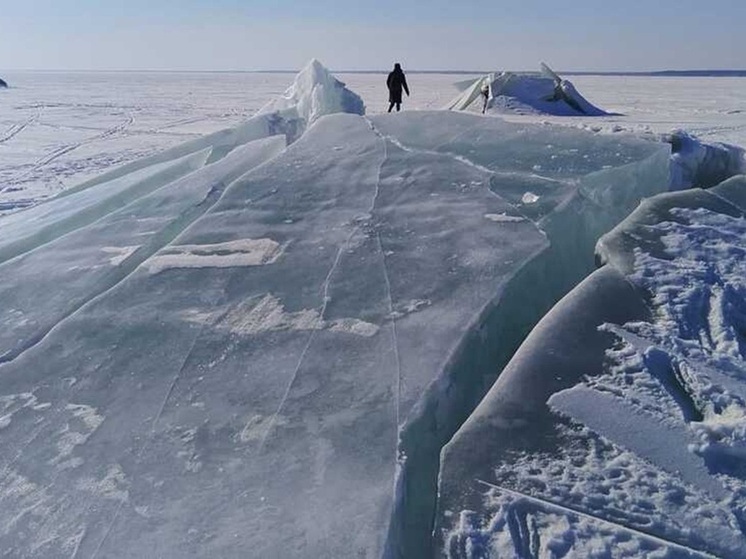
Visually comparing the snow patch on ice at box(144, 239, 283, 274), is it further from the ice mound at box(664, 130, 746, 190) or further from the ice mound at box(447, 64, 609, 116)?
the ice mound at box(447, 64, 609, 116)

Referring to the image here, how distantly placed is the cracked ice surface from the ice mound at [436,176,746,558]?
21 centimetres

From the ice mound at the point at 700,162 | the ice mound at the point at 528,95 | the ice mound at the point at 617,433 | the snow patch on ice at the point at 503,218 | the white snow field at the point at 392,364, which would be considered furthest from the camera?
the ice mound at the point at 528,95

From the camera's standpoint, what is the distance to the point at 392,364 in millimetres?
2037

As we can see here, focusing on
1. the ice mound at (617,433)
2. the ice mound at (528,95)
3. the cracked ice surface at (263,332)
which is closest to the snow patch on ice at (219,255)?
the cracked ice surface at (263,332)

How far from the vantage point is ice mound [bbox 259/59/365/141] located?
636cm

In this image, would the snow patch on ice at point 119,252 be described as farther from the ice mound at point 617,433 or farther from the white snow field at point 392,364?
the ice mound at point 617,433

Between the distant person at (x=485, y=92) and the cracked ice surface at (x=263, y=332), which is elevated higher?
the distant person at (x=485, y=92)

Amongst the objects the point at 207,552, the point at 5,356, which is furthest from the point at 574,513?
the point at 5,356

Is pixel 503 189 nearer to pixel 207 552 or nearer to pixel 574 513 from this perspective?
pixel 574 513

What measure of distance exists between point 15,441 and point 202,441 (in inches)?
24.9

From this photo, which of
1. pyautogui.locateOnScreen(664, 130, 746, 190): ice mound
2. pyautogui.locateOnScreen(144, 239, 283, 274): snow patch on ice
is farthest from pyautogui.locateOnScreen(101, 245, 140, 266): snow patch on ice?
pyautogui.locateOnScreen(664, 130, 746, 190): ice mound

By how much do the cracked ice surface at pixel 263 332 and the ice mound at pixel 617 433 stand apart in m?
0.21

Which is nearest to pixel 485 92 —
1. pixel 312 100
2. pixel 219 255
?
pixel 312 100

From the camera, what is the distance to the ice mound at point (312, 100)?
636 centimetres
